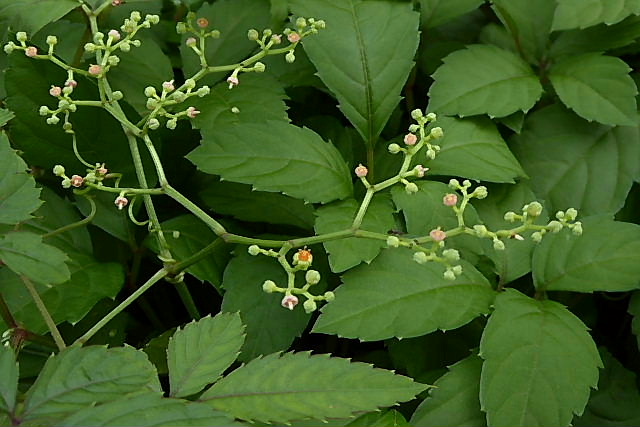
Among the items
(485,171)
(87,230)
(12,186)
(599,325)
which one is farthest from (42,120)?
(599,325)

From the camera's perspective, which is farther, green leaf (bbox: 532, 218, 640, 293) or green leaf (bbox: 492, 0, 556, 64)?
green leaf (bbox: 492, 0, 556, 64)

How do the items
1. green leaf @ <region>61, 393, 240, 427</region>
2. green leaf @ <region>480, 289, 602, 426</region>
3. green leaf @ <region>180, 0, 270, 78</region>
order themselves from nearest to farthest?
1. green leaf @ <region>61, 393, 240, 427</region>
2. green leaf @ <region>480, 289, 602, 426</region>
3. green leaf @ <region>180, 0, 270, 78</region>

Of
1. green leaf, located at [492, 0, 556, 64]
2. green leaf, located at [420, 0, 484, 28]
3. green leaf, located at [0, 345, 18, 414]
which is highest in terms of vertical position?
green leaf, located at [420, 0, 484, 28]

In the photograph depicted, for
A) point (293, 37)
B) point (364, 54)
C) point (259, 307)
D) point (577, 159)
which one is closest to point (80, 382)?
point (259, 307)

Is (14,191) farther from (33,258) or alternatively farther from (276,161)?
(276,161)

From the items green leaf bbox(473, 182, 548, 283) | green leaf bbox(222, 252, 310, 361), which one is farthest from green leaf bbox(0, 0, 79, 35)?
green leaf bbox(473, 182, 548, 283)

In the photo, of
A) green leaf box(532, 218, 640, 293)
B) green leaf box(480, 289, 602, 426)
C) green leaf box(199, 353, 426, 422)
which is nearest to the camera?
green leaf box(199, 353, 426, 422)

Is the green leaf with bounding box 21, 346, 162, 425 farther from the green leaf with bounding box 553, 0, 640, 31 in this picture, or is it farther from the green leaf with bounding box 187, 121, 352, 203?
the green leaf with bounding box 553, 0, 640, 31
